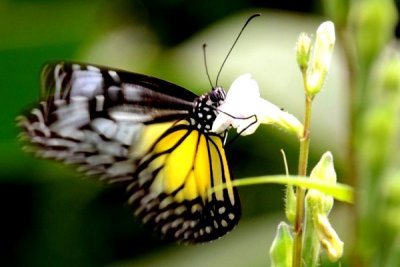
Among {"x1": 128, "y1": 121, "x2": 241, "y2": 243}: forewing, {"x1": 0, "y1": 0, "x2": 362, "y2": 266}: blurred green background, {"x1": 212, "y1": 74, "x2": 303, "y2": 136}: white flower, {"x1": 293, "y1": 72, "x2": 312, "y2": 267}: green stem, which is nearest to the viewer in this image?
{"x1": 293, "y1": 72, "x2": 312, "y2": 267}: green stem

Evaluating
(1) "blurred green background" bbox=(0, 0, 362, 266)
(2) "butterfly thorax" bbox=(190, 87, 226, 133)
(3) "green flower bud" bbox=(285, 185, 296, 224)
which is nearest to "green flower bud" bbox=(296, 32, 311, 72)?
(3) "green flower bud" bbox=(285, 185, 296, 224)

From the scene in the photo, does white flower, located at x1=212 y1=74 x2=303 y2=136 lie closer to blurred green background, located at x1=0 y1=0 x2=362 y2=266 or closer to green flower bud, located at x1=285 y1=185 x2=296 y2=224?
green flower bud, located at x1=285 y1=185 x2=296 y2=224

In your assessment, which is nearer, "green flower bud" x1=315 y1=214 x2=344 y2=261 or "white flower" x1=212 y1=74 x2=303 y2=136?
"green flower bud" x1=315 y1=214 x2=344 y2=261

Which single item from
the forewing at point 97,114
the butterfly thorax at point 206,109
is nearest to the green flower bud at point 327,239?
the butterfly thorax at point 206,109

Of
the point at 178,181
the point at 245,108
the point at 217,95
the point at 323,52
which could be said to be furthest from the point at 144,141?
the point at 323,52

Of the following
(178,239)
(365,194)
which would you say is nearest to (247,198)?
(178,239)

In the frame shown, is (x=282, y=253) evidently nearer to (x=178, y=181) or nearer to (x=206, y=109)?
(x=206, y=109)

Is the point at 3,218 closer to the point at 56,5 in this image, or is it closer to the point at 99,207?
the point at 99,207

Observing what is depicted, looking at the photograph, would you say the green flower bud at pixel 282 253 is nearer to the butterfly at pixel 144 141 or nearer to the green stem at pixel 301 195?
the green stem at pixel 301 195
